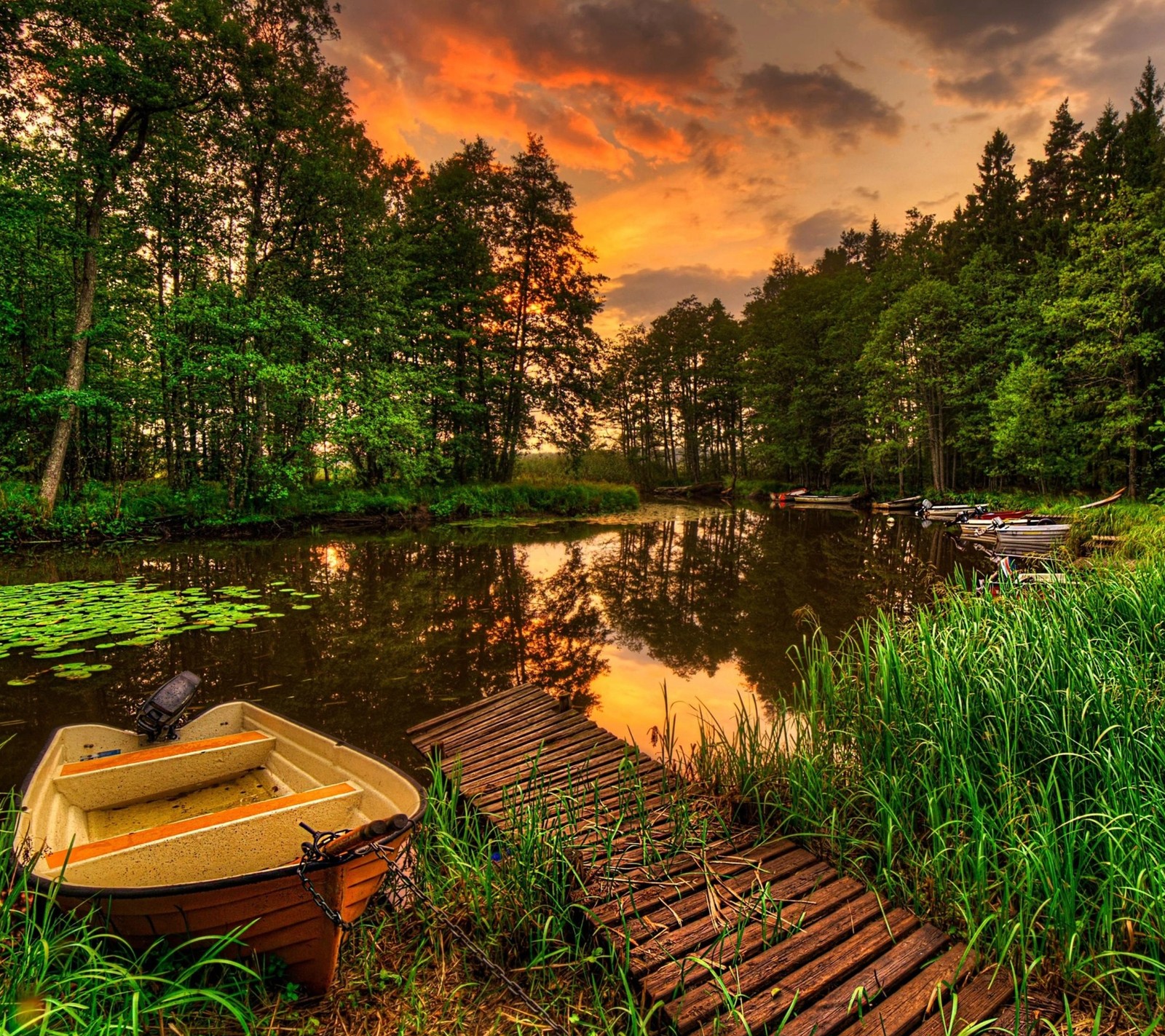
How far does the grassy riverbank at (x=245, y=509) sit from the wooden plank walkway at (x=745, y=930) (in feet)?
49.5

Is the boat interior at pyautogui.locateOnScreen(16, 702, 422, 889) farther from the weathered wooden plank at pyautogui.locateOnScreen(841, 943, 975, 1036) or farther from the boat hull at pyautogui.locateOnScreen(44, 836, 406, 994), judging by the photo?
the weathered wooden plank at pyautogui.locateOnScreen(841, 943, 975, 1036)

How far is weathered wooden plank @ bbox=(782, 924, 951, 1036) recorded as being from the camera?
1838mm

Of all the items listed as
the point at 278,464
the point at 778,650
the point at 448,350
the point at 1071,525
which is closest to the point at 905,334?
the point at 1071,525

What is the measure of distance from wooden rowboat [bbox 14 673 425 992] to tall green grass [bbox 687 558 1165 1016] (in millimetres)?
2214

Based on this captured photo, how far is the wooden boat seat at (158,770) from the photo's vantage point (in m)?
3.02

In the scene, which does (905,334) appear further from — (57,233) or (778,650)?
(57,233)

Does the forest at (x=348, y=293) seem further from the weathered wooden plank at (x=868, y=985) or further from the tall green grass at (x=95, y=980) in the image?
the weathered wooden plank at (x=868, y=985)

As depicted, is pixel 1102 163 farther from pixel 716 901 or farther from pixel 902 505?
pixel 716 901

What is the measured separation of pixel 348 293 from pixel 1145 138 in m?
31.7

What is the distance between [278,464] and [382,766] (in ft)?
50.3

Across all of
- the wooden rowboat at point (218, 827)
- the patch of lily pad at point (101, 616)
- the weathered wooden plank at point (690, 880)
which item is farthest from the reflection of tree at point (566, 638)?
the patch of lily pad at point (101, 616)

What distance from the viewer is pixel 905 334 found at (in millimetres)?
29328

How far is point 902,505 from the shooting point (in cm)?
2738

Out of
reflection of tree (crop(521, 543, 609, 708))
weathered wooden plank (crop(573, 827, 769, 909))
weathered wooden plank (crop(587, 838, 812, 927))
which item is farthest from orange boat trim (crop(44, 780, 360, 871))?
reflection of tree (crop(521, 543, 609, 708))
